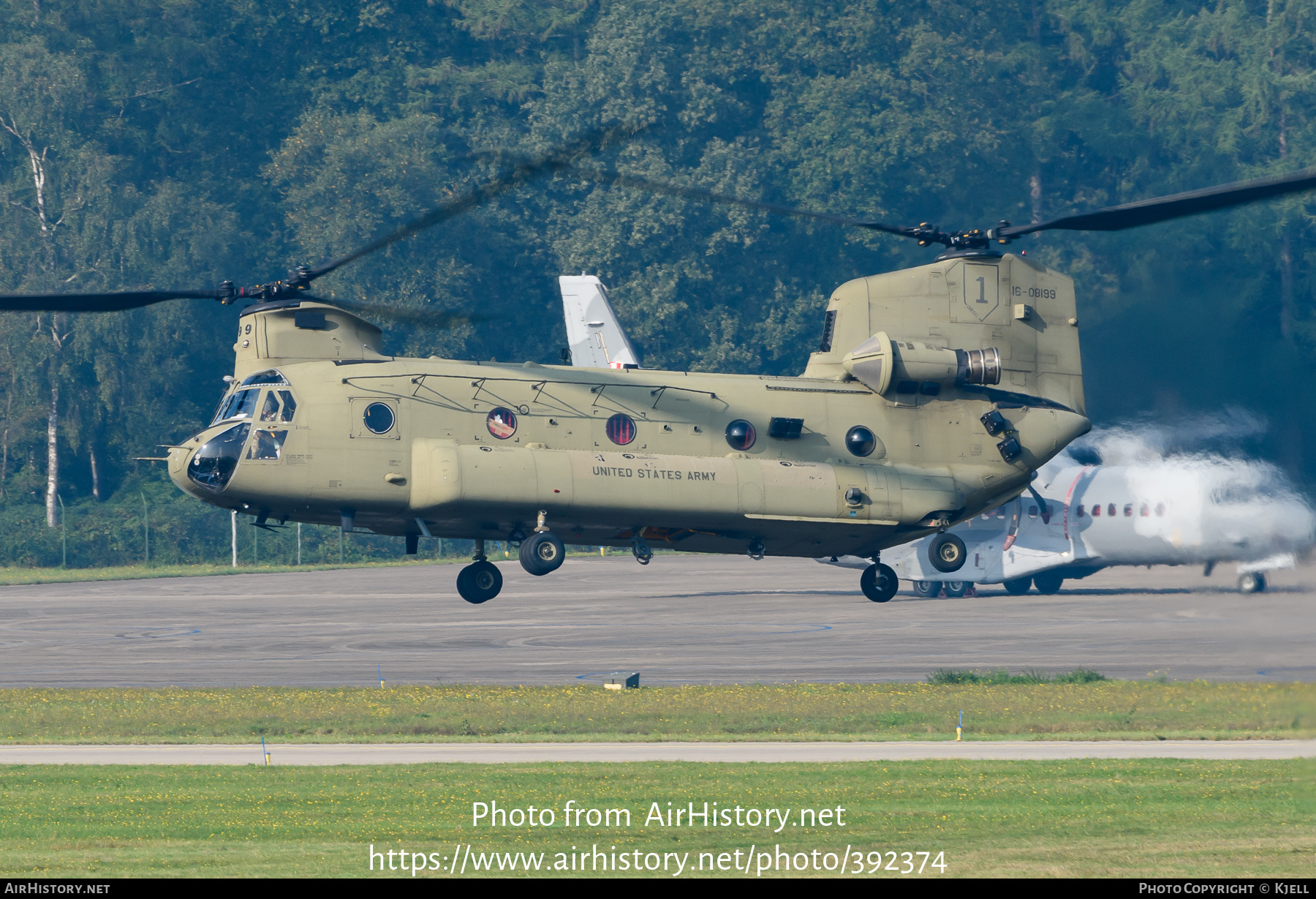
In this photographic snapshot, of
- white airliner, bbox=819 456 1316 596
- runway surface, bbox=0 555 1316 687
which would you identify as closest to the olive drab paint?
runway surface, bbox=0 555 1316 687

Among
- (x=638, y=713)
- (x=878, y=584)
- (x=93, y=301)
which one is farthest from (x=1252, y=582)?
(x=93, y=301)

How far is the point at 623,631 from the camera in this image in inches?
1795

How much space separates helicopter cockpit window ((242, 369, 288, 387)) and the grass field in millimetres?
6159

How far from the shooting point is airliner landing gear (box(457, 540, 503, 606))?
28609 millimetres

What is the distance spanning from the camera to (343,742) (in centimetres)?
2814

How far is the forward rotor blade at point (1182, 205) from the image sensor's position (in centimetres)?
1587

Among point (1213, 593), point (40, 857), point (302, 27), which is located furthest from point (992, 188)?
point (40, 857)

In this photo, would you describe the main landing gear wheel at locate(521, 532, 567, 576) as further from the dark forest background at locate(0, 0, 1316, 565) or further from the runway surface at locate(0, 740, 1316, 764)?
the dark forest background at locate(0, 0, 1316, 565)

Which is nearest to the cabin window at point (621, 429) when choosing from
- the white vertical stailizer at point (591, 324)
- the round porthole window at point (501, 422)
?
the round porthole window at point (501, 422)

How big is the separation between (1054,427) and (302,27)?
79910 mm

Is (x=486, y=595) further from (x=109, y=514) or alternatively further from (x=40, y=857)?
(x=109, y=514)

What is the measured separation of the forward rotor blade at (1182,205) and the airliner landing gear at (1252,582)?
5176 mm

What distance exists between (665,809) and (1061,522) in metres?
35.0

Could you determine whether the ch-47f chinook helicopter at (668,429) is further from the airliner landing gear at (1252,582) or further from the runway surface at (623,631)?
the airliner landing gear at (1252,582)
